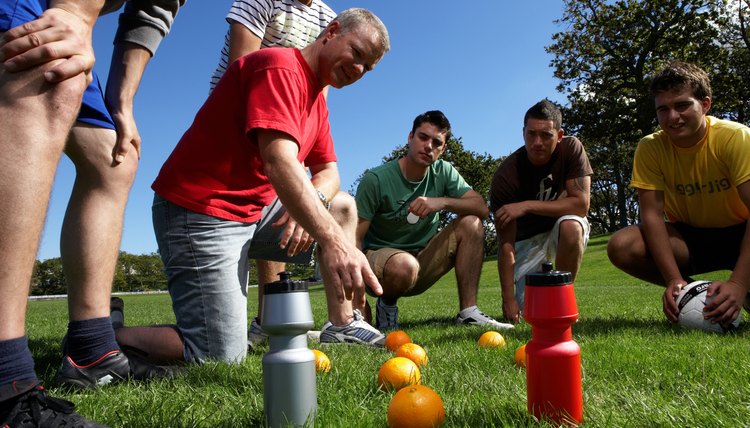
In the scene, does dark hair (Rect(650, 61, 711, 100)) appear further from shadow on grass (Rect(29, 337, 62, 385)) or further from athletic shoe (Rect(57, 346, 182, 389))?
shadow on grass (Rect(29, 337, 62, 385))

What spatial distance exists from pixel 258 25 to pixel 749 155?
4.00 m

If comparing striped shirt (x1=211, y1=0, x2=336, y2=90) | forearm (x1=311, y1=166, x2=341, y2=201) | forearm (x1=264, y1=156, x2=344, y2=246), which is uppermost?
striped shirt (x1=211, y1=0, x2=336, y2=90)

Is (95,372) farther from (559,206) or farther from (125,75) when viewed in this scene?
(559,206)

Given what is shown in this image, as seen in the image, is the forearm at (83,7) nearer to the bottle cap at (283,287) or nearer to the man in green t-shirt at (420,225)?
the bottle cap at (283,287)

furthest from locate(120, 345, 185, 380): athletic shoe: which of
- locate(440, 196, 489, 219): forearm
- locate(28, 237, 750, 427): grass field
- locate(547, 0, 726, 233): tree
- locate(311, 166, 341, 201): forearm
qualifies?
locate(547, 0, 726, 233): tree

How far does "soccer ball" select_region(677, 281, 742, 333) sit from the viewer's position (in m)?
3.97

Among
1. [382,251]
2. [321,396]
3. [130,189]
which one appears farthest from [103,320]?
[382,251]

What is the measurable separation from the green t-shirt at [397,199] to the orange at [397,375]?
123 inches

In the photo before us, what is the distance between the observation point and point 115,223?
115 inches

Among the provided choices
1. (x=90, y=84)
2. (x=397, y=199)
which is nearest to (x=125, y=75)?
(x=90, y=84)

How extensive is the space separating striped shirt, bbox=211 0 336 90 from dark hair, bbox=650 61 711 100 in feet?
9.57

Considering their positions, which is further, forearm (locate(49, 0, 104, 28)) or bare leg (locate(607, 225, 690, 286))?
bare leg (locate(607, 225, 690, 286))

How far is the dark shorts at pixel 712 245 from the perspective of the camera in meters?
4.75

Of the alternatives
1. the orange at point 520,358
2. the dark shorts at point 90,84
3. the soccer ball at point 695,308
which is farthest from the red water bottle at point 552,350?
the soccer ball at point 695,308
